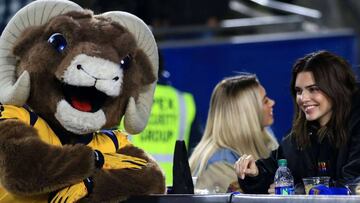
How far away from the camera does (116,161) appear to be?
3.70 m

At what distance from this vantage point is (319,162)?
4035mm

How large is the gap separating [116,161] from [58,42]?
59 centimetres

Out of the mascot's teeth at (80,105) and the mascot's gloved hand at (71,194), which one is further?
the mascot's teeth at (80,105)

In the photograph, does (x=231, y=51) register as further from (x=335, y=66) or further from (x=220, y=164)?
(x=335, y=66)

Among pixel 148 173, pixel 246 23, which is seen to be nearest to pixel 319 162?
pixel 148 173

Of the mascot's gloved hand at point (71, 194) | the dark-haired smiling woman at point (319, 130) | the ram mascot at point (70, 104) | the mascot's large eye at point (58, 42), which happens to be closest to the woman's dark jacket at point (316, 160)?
the dark-haired smiling woman at point (319, 130)

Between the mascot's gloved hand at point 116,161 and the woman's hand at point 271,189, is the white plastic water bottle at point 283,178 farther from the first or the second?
the mascot's gloved hand at point 116,161

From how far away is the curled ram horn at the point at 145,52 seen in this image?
386 cm

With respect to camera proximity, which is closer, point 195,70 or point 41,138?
point 41,138

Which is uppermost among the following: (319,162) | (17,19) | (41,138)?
(17,19)

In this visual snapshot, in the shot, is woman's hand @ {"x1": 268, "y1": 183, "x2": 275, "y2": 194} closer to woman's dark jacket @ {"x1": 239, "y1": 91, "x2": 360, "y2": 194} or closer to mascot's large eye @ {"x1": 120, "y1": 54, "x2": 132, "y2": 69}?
woman's dark jacket @ {"x1": 239, "y1": 91, "x2": 360, "y2": 194}

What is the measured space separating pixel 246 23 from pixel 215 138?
4004 millimetres

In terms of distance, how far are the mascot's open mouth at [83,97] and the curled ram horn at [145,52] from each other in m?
0.18

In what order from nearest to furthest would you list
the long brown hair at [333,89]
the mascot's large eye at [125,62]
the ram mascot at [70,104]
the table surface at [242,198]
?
the table surface at [242,198] < the ram mascot at [70,104] < the mascot's large eye at [125,62] < the long brown hair at [333,89]
